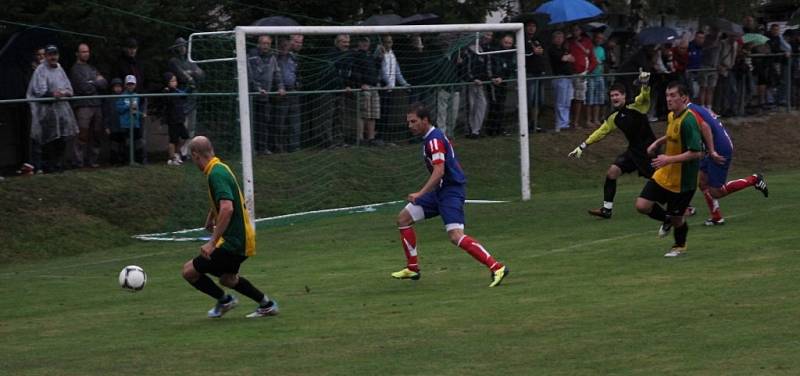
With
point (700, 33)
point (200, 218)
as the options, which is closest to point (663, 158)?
point (200, 218)

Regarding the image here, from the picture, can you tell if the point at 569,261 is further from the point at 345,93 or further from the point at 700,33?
the point at 700,33

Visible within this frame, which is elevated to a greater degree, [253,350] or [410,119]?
[410,119]

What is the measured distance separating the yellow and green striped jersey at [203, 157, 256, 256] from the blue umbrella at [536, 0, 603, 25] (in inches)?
740

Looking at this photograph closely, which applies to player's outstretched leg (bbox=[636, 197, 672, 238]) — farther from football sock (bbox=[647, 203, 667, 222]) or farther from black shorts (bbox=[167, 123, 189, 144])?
black shorts (bbox=[167, 123, 189, 144])

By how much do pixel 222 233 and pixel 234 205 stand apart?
28 centimetres

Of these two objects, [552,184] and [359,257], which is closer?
[359,257]

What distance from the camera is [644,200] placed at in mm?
16750

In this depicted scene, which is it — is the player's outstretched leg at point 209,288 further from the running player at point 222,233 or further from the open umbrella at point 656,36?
the open umbrella at point 656,36

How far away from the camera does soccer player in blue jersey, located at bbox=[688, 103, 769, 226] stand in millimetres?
18078

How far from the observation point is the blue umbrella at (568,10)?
3100cm

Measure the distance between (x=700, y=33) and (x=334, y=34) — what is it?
13425 mm

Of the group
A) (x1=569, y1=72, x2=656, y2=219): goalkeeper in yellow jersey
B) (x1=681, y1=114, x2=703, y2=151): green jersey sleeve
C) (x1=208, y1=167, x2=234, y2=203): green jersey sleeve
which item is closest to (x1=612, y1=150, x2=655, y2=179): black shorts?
(x1=569, y1=72, x2=656, y2=219): goalkeeper in yellow jersey

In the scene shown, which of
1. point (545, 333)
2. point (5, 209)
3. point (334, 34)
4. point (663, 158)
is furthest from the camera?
point (334, 34)

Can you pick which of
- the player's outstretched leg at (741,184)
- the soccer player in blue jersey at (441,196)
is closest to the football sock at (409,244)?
the soccer player in blue jersey at (441,196)
